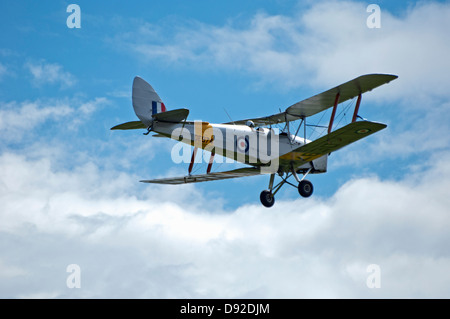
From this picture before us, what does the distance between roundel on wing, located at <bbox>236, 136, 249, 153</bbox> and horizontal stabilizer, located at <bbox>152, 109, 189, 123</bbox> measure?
2.21 meters

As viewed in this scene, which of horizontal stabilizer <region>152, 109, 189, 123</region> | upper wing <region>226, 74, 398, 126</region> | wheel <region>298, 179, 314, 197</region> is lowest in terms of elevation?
wheel <region>298, 179, 314, 197</region>

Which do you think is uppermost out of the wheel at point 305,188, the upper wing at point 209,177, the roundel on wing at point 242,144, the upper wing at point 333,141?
the roundel on wing at point 242,144

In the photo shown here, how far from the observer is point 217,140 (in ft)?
67.6

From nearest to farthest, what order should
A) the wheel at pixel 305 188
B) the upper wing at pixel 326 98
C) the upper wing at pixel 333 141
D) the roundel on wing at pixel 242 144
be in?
the upper wing at pixel 333 141, the upper wing at pixel 326 98, the roundel on wing at pixel 242 144, the wheel at pixel 305 188

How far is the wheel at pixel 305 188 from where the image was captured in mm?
22128

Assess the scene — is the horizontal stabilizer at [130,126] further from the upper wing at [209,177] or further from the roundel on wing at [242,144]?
the roundel on wing at [242,144]

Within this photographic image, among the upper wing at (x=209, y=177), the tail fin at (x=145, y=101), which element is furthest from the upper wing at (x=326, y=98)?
the tail fin at (x=145, y=101)

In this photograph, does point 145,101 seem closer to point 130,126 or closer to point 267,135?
point 130,126

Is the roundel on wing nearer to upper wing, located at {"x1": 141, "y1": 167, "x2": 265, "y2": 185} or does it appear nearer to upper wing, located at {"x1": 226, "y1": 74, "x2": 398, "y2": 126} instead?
upper wing, located at {"x1": 141, "y1": 167, "x2": 265, "y2": 185}

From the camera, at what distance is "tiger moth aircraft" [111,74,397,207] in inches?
778

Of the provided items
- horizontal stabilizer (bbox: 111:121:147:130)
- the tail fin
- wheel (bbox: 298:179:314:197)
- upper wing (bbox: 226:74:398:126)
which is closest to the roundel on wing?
upper wing (bbox: 226:74:398:126)
